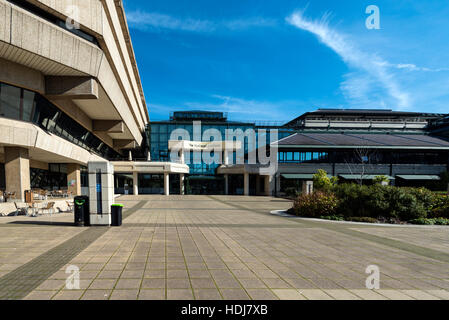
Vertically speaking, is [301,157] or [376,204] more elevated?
[301,157]

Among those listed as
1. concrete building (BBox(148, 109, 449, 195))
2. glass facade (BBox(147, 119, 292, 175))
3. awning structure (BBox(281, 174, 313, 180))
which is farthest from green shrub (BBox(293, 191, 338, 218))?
glass facade (BBox(147, 119, 292, 175))

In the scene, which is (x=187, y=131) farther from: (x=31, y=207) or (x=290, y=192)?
(x=31, y=207)

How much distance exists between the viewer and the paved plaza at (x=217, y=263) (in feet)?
13.9

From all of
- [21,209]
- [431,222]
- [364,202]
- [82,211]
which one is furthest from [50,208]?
[431,222]

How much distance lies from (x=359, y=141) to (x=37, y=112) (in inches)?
1748

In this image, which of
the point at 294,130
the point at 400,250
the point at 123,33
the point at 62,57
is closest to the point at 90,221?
the point at 400,250

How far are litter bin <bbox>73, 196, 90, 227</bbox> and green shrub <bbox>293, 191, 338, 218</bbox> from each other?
12665 mm

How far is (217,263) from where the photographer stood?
572 cm

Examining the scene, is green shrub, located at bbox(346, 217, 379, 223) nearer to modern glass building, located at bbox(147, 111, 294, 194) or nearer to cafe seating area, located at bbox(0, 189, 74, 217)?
cafe seating area, located at bbox(0, 189, 74, 217)

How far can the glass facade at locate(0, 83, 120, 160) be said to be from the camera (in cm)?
1717

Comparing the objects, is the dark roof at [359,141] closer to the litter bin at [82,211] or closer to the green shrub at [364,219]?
the green shrub at [364,219]
